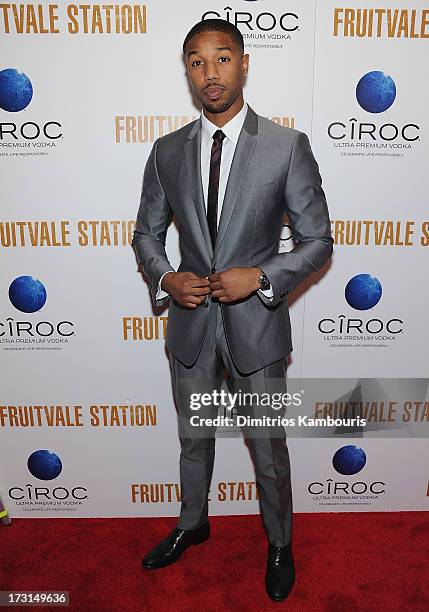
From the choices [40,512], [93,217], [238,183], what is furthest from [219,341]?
[40,512]

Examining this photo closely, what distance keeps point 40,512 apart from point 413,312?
2182 mm

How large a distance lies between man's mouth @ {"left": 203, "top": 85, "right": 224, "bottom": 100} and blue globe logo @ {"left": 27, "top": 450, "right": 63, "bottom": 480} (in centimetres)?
195

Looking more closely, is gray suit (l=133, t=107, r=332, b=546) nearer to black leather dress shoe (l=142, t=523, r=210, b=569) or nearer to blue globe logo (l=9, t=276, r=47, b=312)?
black leather dress shoe (l=142, t=523, r=210, b=569)

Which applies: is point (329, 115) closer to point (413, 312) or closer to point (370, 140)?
point (370, 140)

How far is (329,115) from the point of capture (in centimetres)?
250

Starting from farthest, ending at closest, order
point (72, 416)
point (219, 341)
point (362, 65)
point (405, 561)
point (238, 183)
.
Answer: point (72, 416), point (405, 561), point (362, 65), point (219, 341), point (238, 183)

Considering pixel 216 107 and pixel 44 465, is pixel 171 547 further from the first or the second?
pixel 216 107

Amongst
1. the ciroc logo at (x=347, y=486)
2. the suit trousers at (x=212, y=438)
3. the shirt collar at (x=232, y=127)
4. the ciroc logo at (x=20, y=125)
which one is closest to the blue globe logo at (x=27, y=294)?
the ciroc logo at (x=20, y=125)

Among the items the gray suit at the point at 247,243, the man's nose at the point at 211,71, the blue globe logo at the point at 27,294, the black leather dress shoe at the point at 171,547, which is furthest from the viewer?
the blue globe logo at the point at 27,294

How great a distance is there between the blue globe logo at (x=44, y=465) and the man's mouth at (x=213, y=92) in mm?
1946

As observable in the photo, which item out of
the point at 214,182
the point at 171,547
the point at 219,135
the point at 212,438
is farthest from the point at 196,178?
the point at 171,547

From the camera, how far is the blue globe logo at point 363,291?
2711mm

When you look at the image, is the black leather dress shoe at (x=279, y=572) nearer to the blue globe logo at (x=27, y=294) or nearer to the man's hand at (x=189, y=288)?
the man's hand at (x=189, y=288)

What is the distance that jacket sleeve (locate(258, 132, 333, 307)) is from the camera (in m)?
2.12
